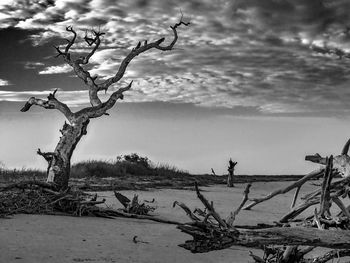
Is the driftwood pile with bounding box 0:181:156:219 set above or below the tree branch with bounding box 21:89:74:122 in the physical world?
below

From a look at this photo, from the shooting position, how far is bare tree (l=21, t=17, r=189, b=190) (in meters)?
11.4

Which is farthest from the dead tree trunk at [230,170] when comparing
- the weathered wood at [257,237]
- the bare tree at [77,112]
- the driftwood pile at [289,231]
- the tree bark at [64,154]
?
the weathered wood at [257,237]

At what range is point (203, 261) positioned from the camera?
19.0ft

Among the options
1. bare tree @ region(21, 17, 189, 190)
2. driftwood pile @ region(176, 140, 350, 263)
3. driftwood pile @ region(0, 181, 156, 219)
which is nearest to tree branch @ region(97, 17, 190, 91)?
bare tree @ region(21, 17, 189, 190)

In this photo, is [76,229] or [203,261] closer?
[203,261]

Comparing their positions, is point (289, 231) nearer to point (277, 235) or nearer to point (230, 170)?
point (277, 235)

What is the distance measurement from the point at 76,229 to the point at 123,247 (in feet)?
5.20

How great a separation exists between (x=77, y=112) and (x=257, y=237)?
9.02 meters

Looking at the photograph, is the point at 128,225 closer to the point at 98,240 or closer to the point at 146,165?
the point at 98,240

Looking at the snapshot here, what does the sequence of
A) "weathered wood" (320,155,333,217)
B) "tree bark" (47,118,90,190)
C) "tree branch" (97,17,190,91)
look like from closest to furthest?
"weathered wood" (320,155,333,217) → "tree bark" (47,118,90,190) → "tree branch" (97,17,190,91)

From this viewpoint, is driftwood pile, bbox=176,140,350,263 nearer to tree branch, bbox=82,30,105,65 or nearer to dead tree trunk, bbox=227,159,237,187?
tree branch, bbox=82,30,105,65

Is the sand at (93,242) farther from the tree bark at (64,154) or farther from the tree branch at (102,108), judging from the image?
the tree branch at (102,108)

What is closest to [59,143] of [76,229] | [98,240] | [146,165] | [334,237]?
[76,229]

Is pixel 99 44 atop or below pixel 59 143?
atop
